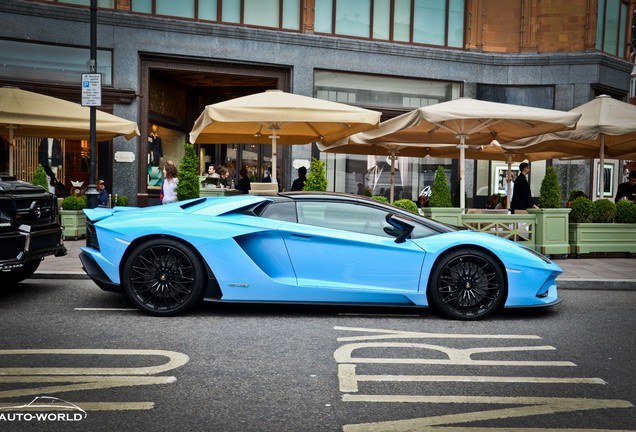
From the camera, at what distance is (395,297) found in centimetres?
663

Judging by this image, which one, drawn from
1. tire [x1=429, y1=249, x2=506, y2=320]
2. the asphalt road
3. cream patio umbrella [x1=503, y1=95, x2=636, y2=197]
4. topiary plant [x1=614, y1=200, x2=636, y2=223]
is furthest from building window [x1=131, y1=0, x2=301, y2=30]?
tire [x1=429, y1=249, x2=506, y2=320]

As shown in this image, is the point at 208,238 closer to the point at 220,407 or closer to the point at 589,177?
the point at 220,407

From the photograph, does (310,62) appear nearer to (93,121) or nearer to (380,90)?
(380,90)

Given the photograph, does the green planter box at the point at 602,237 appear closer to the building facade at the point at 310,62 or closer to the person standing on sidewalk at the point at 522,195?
the person standing on sidewalk at the point at 522,195

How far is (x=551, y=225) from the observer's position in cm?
1205

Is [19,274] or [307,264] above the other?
[307,264]

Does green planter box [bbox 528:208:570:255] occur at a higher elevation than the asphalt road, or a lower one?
higher

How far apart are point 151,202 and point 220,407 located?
16.8 meters

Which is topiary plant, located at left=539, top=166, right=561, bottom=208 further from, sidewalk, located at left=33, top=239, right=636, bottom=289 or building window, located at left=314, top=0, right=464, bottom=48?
building window, located at left=314, top=0, right=464, bottom=48

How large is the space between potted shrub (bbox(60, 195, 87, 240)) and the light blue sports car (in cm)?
794

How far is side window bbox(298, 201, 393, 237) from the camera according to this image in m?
6.75

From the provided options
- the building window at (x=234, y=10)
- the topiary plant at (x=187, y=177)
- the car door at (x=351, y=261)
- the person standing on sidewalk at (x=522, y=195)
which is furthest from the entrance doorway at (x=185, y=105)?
the car door at (x=351, y=261)

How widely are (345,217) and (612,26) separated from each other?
20858 mm

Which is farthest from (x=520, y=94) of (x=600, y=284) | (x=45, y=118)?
(x=45, y=118)
